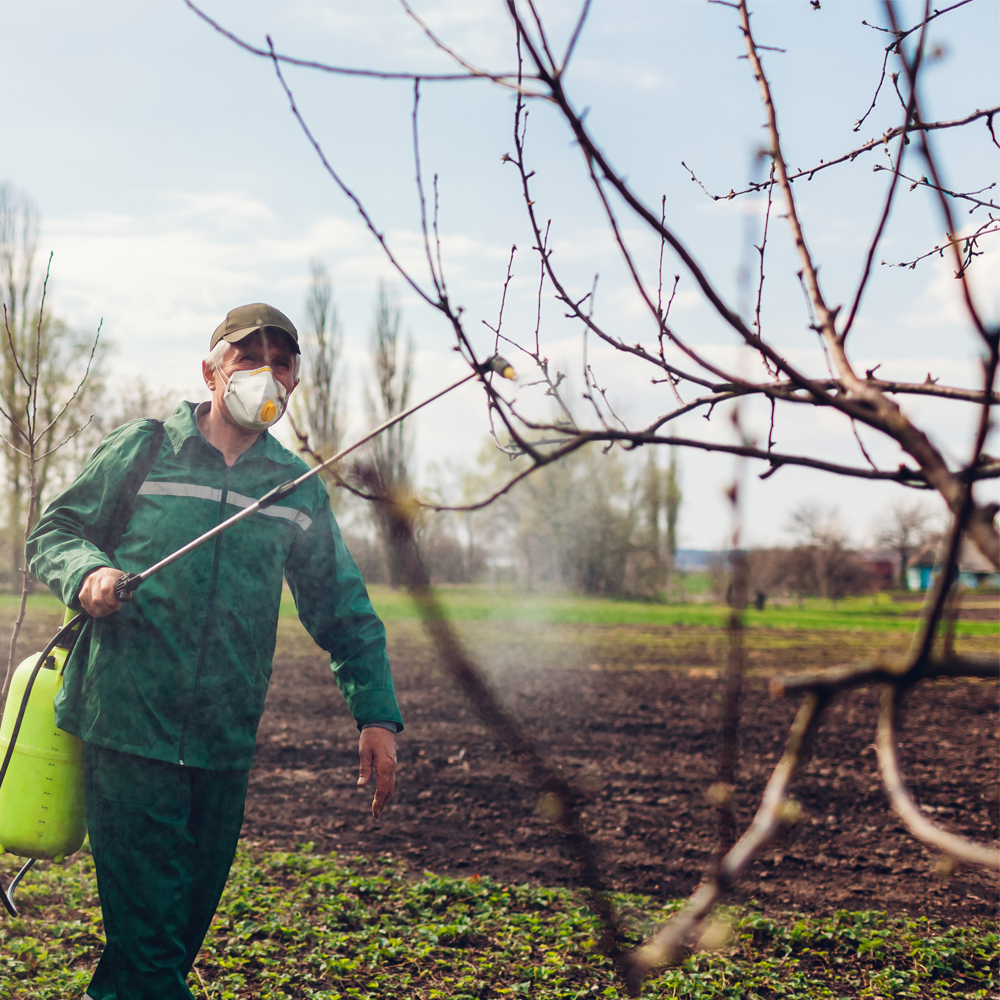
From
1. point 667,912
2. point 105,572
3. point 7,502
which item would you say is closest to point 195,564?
point 105,572

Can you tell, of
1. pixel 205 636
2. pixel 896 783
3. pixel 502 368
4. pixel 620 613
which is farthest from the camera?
pixel 620 613

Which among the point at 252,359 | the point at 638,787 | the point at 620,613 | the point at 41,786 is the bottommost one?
the point at 620,613

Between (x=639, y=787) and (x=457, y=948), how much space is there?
261cm

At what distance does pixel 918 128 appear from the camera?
2.82 ft

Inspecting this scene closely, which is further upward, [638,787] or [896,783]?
[896,783]

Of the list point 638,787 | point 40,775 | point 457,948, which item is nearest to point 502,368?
point 40,775

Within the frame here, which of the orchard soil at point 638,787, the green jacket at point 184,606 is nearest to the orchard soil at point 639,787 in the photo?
the orchard soil at point 638,787

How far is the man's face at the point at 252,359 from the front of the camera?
2514 millimetres

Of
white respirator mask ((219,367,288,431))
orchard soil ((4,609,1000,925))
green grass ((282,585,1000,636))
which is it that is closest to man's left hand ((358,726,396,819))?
orchard soil ((4,609,1000,925))

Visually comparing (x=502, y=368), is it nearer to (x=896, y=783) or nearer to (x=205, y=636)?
(x=896, y=783)

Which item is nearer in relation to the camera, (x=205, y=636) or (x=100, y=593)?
(x=100, y=593)

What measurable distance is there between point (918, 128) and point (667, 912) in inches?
151

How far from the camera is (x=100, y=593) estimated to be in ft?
7.09

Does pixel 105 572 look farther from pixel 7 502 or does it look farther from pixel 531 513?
pixel 531 513
